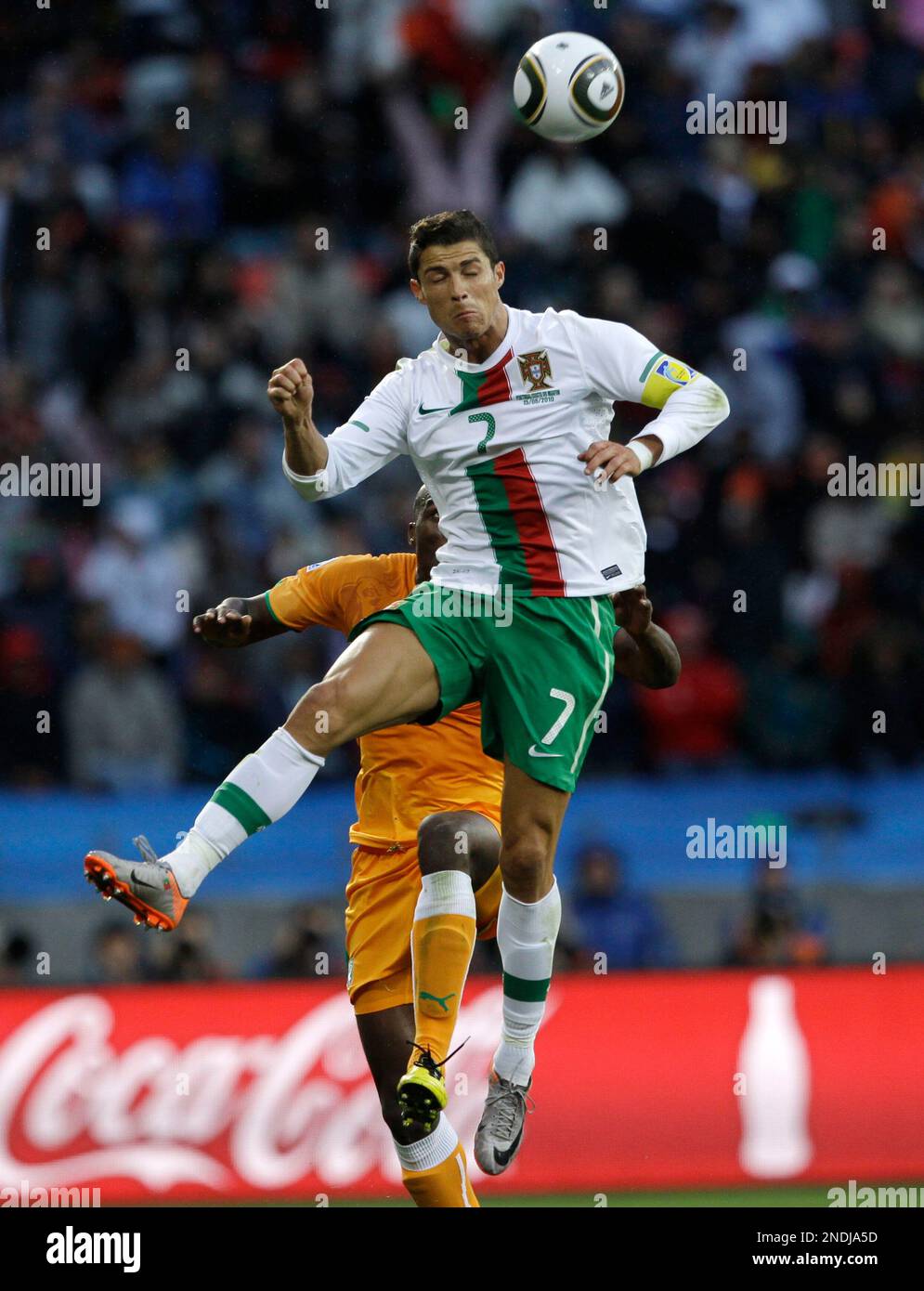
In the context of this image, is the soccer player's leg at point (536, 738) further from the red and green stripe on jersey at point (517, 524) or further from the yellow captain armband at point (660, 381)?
the yellow captain armband at point (660, 381)

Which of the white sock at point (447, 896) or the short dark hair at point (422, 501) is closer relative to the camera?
the white sock at point (447, 896)

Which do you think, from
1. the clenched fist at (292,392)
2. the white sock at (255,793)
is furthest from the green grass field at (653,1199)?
the clenched fist at (292,392)

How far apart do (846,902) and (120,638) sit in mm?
4204

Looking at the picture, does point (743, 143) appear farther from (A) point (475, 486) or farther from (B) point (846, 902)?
(A) point (475, 486)

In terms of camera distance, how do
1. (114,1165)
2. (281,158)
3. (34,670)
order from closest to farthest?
(114,1165) → (34,670) → (281,158)

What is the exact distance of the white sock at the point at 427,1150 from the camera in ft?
23.7

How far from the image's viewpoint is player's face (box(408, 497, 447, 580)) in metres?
7.13

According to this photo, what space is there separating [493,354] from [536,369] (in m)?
0.15

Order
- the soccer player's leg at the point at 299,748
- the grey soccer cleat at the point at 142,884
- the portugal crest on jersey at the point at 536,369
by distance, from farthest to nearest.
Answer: the portugal crest on jersey at the point at 536,369, the soccer player's leg at the point at 299,748, the grey soccer cleat at the point at 142,884

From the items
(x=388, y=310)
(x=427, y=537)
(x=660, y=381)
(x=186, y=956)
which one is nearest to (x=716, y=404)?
(x=660, y=381)

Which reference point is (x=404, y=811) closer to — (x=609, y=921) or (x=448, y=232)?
(x=448, y=232)

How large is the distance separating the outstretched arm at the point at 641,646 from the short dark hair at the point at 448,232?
1.23m

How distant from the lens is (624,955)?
1083 centimetres

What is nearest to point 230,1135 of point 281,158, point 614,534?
point 614,534
